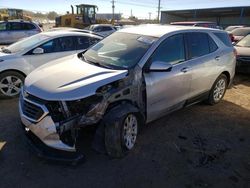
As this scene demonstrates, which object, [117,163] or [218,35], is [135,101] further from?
[218,35]

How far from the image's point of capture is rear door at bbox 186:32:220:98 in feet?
15.6

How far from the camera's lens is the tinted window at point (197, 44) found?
4.75 m

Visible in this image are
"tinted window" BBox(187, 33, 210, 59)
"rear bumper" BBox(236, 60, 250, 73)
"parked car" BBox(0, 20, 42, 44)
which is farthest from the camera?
"parked car" BBox(0, 20, 42, 44)

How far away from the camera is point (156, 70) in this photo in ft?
12.7

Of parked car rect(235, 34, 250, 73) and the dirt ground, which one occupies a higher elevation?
parked car rect(235, 34, 250, 73)

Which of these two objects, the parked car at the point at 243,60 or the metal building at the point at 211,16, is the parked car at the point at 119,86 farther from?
the metal building at the point at 211,16

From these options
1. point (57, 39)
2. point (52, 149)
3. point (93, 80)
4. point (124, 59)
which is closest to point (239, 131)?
point (124, 59)

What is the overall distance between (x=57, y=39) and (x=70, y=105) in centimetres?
375

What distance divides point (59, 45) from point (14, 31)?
10827 millimetres

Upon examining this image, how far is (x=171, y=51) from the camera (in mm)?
4352

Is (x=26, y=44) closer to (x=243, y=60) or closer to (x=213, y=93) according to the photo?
(x=213, y=93)

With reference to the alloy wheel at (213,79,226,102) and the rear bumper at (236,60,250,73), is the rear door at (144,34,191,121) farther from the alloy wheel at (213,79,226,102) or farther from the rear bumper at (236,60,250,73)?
the rear bumper at (236,60,250,73)

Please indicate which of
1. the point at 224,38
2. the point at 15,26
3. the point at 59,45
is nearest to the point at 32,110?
the point at 59,45

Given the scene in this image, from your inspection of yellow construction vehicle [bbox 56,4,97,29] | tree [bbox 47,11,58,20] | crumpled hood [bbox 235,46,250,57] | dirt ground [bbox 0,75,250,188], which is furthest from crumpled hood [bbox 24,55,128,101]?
tree [bbox 47,11,58,20]
